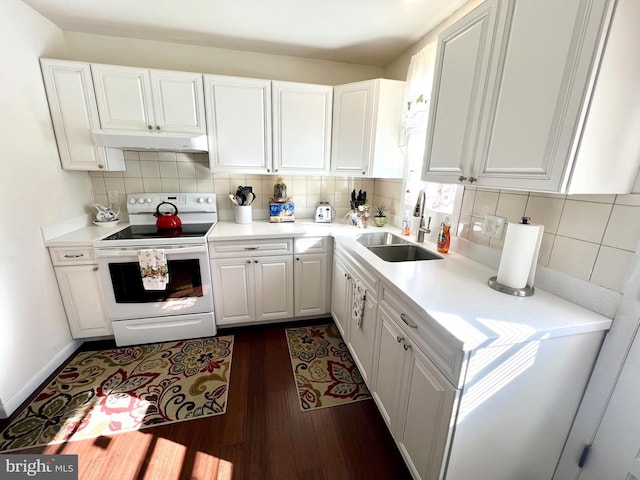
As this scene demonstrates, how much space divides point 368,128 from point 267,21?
1.06 m

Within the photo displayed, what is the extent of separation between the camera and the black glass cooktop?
2045 mm

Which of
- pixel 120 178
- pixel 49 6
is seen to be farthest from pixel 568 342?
pixel 49 6

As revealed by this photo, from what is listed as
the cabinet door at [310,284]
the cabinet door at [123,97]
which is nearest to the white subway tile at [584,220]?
the cabinet door at [310,284]

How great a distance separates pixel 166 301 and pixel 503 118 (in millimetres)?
2418

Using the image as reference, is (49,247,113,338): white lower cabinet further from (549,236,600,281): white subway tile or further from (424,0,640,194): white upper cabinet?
(549,236,600,281): white subway tile

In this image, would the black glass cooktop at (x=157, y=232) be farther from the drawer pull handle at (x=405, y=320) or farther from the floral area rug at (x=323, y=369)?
the drawer pull handle at (x=405, y=320)

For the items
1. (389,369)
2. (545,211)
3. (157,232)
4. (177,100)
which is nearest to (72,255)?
(157,232)

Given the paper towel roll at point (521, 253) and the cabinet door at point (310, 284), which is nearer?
the paper towel roll at point (521, 253)

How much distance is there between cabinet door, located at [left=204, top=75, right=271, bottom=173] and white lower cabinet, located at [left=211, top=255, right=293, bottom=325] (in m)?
0.83

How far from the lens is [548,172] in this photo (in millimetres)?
905

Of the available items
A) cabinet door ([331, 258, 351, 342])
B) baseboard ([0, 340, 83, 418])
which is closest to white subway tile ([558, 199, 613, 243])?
cabinet door ([331, 258, 351, 342])

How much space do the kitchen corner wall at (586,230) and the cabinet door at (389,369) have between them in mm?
776

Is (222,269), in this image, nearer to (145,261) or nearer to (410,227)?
(145,261)

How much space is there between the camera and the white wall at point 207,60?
2.16m
